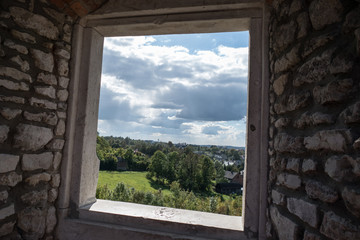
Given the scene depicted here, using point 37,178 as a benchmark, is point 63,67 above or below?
above

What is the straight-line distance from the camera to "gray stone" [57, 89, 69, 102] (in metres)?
2.13

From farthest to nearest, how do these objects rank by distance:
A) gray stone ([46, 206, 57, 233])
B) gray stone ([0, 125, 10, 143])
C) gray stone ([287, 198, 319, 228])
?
gray stone ([46, 206, 57, 233]), gray stone ([0, 125, 10, 143]), gray stone ([287, 198, 319, 228])

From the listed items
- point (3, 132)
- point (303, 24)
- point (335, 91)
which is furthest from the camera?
point (3, 132)

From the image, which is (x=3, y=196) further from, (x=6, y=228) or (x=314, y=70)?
(x=314, y=70)

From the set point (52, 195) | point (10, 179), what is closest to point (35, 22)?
point (10, 179)

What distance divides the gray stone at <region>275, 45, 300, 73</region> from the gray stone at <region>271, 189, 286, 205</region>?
Result: 79 centimetres

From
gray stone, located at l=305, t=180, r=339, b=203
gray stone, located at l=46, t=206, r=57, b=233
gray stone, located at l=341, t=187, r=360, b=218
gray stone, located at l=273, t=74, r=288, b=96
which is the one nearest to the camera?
gray stone, located at l=341, t=187, r=360, b=218

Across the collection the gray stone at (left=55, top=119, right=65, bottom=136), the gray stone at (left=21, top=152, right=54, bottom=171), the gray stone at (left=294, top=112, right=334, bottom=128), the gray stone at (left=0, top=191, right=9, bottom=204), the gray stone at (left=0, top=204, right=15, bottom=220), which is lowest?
the gray stone at (left=0, top=204, right=15, bottom=220)

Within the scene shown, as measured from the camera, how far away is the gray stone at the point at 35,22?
1783 mm

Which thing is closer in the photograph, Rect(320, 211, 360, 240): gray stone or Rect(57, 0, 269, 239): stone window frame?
Rect(320, 211, 360, 240): gray stone

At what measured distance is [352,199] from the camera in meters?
0.89

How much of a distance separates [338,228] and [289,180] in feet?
1.44

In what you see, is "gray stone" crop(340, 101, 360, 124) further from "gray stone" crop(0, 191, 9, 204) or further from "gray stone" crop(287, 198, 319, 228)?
"gray stone" crop(0, 191, 9, 204)

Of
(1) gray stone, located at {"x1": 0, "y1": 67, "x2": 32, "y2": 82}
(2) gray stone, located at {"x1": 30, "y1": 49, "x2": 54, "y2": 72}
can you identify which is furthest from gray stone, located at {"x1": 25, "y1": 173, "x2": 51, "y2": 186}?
(2) gray stone, located at {"x1": 30, "y1": 49, "x2": 54, "y2": 72}
